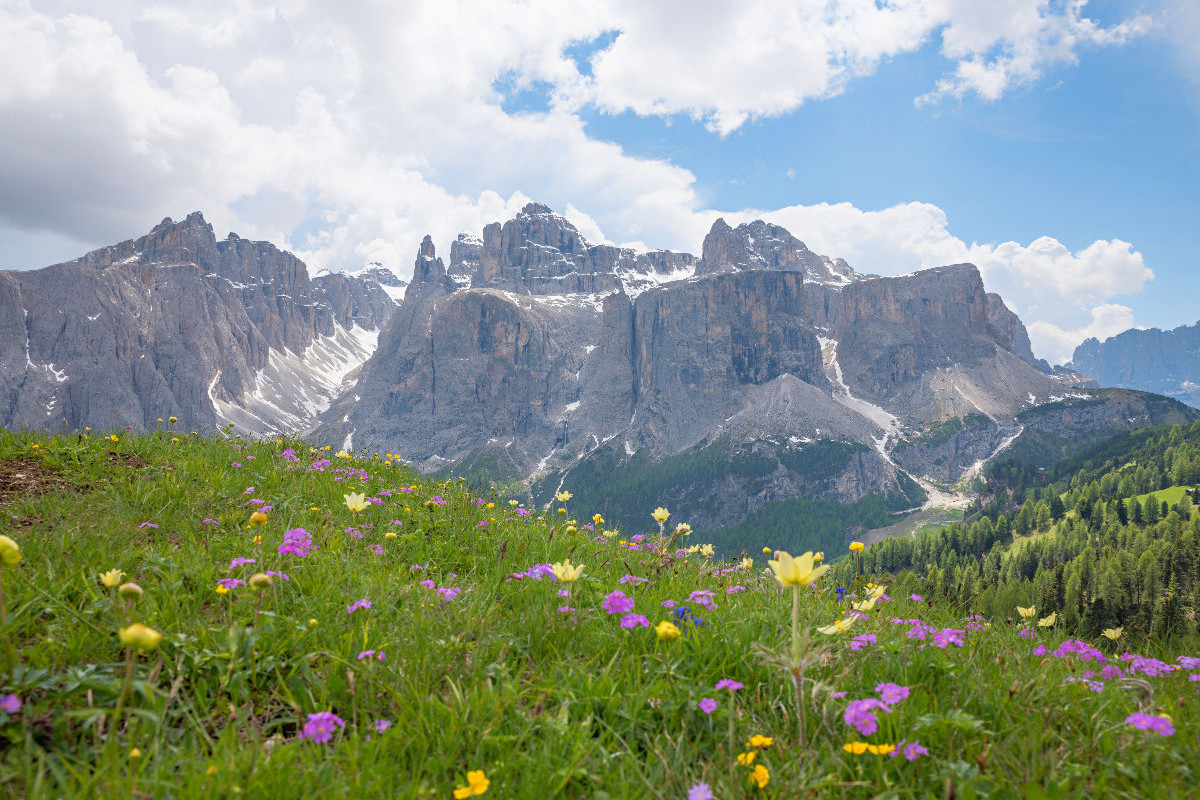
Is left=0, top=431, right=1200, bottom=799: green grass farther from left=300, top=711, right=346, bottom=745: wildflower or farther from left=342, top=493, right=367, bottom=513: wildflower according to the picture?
left=342, top=493, right=367, bottom=513: wildflower

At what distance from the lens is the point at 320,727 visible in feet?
10.3

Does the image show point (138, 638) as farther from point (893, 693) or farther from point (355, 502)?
point (893, 693)

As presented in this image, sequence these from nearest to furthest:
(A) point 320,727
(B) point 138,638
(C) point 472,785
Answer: (B) point 138,638 → (C) point 472,785 → (A) point 320,727

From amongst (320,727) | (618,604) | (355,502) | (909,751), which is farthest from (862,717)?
(355,502)

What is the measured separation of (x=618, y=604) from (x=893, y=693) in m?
2.09

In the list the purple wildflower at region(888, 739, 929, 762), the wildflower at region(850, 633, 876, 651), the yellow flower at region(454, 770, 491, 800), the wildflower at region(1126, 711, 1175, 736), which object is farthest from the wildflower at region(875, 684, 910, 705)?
the yellow flower at region(454, 770, 491, 800)

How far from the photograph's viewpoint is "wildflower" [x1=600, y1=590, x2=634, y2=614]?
15.3 ft

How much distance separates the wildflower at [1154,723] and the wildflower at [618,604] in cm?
313

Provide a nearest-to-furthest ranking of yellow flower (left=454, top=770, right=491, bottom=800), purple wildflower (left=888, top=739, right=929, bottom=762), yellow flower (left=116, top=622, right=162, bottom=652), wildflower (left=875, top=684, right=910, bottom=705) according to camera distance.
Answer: yellow flower (left=116, top=622, right=162, bottom=652)
yellow flower (left=454, top=770, right=491, bottom=800)
purple wildflower (left=888, top=739, right=929, bottom=762)
wildflower (left=875, top=684, right=910, bottom=705)

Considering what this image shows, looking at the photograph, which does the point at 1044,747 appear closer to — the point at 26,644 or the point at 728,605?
the point at 728,605

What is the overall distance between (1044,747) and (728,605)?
2541 mm

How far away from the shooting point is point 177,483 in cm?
770

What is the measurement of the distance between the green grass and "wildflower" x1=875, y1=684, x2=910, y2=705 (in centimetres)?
10

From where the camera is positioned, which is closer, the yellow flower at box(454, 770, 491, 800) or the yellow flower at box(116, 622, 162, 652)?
the yellow flower at box(116, 622, 162, 652)
